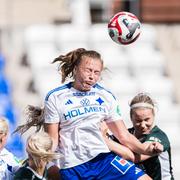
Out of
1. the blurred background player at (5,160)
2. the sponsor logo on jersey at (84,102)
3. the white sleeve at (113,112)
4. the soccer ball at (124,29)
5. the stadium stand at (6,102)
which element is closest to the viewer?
the blurred background player at (5,160)

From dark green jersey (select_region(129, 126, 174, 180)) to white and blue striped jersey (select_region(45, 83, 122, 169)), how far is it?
477mm

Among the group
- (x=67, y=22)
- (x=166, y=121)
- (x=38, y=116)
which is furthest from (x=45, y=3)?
(x=38, y=116)

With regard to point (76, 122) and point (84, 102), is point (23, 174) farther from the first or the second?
point (84, 102)

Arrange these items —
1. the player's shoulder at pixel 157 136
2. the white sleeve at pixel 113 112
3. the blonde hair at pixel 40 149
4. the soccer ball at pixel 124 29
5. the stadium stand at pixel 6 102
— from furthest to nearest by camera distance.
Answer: the stadium stand at pixel 6 102 < the soccer ball at pixel 124 29 < the player's shoulder at pixel 157 136 < the white sleeve at pixel 113 112 < the blonde hair at pixel 40 149

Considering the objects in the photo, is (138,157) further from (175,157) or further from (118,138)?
(175,157)

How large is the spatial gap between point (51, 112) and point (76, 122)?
7.6 inches

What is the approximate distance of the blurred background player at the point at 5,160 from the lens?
591 centimetres

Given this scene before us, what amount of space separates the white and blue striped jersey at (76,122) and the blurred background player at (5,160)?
315 mm

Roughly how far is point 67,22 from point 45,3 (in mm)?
559

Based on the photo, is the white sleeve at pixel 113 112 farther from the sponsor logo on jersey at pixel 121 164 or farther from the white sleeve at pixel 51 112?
the white sleeve at pixel 51 112

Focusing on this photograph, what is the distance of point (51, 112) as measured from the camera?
599cm

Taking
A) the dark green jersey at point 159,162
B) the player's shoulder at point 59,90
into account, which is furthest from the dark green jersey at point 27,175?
the dark green jersey at point 159,162

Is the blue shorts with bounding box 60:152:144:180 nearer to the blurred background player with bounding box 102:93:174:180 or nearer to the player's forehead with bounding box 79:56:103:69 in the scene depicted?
the blurred background player with bounding box 102:93:174:180

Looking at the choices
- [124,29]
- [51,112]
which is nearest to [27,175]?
[51,112]
